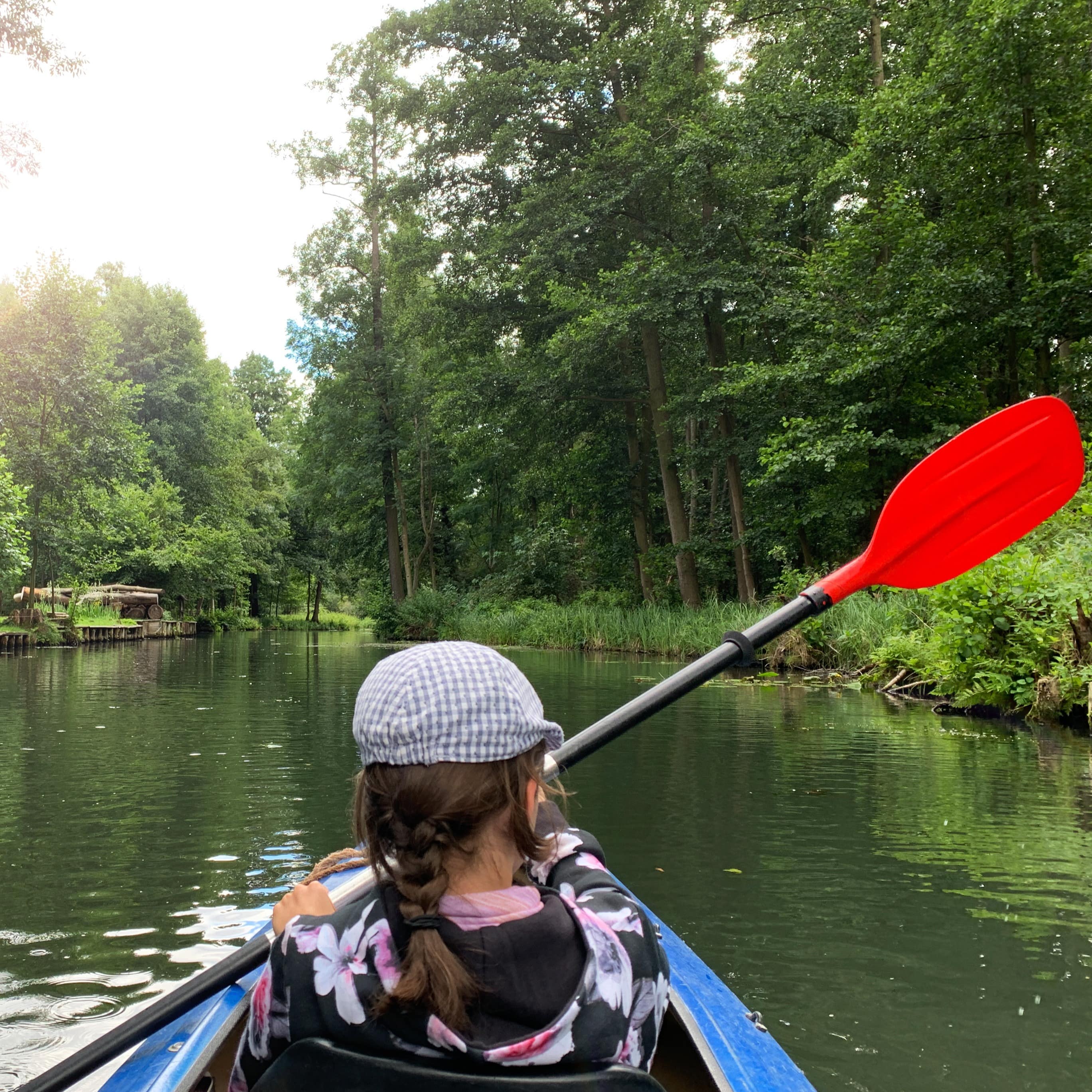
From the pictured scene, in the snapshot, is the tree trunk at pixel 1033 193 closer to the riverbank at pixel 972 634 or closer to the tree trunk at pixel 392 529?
the riverbank at pixel 972 634

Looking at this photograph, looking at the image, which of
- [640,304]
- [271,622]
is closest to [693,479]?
[640,304]

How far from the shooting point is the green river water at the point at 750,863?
2625 mm

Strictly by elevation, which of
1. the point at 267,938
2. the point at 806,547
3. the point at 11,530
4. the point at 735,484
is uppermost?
the point at 735,484

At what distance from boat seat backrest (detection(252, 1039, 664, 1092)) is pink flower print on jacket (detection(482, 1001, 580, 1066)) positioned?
1 centimetres

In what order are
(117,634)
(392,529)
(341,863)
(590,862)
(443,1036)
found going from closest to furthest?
(443,1036)
(590,862)
(341,863)
(117,634)
(392,529)

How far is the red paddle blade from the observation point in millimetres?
3201

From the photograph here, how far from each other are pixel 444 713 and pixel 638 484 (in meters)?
20.5

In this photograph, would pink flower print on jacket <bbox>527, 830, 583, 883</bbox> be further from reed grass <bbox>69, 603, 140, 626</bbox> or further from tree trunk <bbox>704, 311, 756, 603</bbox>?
reed grass <bbox>69, 603, 140, 626</bbox>

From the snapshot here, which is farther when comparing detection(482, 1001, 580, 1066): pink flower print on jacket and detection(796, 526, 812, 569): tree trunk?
detection(796, 526, 812, 569): tree trunk

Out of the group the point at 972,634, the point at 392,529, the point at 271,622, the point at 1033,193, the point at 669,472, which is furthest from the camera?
the point at 271,622

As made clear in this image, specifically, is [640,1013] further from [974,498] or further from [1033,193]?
[1033,193]

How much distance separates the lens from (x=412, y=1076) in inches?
42.6

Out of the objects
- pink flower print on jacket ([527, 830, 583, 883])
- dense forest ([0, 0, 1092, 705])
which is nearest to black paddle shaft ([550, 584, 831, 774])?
pink flower print on jacket ([527, 830, 583, 883])

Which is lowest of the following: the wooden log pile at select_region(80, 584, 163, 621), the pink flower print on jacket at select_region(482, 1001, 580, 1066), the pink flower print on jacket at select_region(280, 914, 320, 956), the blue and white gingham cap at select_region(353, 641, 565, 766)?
the pink flower print on jacket at select_region(482, 1001, 580, 1066)
